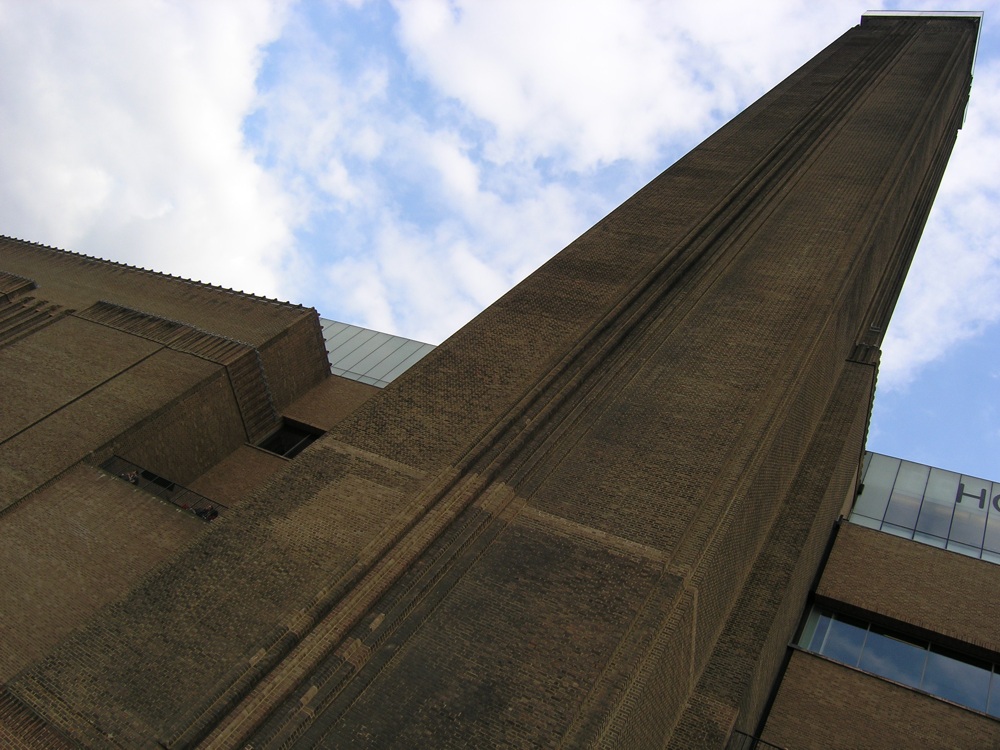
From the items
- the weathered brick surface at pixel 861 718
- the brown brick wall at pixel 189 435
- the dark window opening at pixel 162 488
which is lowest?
the dark window opening at pixel 162 488

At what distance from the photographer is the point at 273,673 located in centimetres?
1197

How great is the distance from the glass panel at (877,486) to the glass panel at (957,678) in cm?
804

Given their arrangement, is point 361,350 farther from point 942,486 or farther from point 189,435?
point 942,486

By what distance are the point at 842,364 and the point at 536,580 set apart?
13.0 meters

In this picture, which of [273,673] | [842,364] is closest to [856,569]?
[842,364]

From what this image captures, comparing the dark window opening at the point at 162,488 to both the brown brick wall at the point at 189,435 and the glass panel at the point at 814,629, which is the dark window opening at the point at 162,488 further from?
the glass panel at the point at 814,629

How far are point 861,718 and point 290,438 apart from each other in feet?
56.0

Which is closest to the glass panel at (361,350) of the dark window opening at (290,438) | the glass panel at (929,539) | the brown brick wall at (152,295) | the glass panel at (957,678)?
the brown brick wall at (152,295)

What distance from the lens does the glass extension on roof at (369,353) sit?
3509 cm

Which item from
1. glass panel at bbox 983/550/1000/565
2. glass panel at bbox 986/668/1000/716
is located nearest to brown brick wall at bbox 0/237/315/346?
glass panel at bbox 986/668/1000/716

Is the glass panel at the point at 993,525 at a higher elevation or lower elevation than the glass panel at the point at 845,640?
higher


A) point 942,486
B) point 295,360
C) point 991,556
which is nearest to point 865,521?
point 942,486

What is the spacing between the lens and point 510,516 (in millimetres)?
14812

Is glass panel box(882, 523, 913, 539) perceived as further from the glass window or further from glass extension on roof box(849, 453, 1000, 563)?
the glass window
